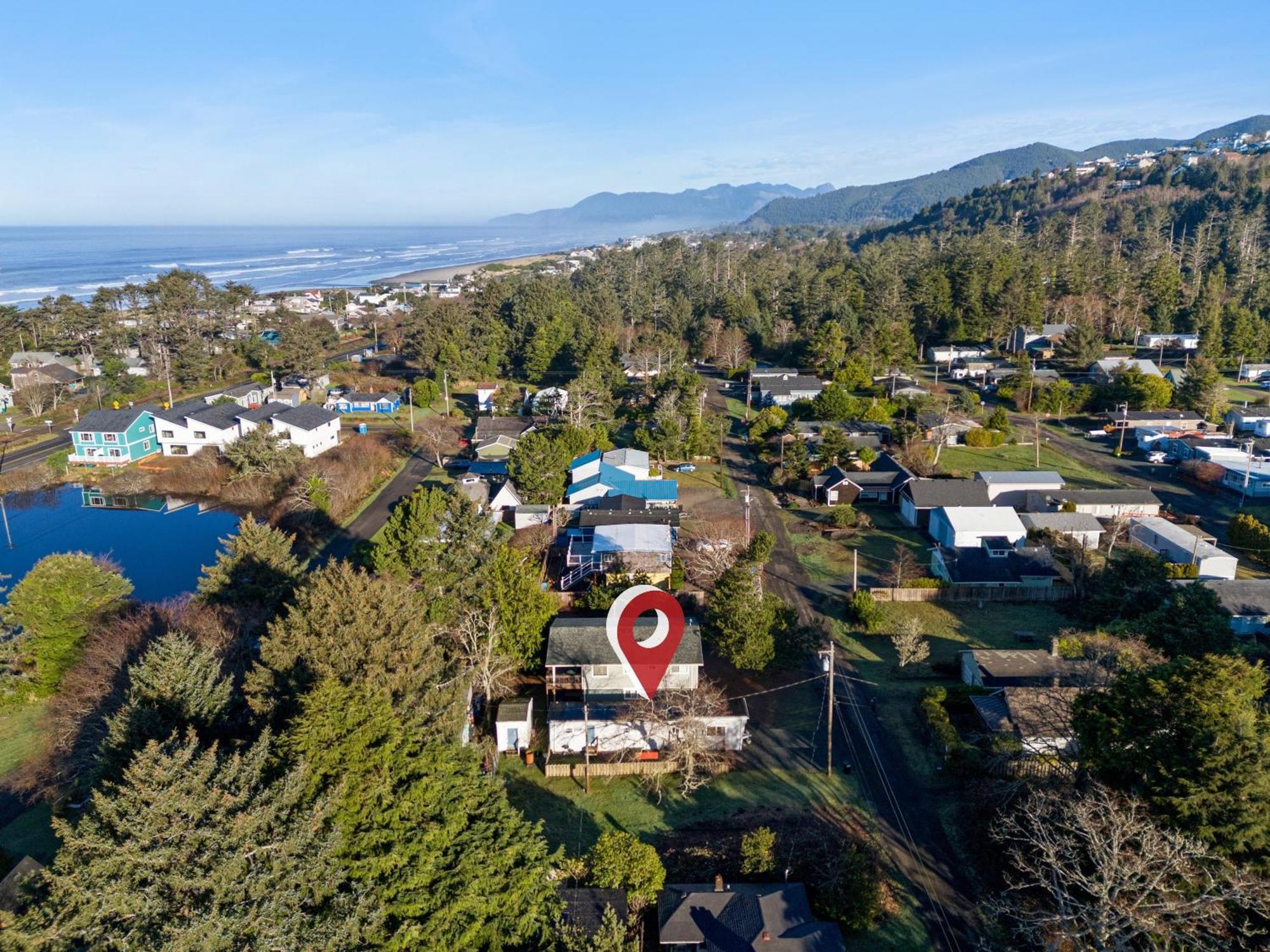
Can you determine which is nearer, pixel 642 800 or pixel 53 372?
pixel 642 800

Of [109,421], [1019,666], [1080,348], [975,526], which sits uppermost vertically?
[1080,348]

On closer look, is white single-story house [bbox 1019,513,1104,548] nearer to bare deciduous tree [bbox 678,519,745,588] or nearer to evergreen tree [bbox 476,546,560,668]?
bare deciduous tree [bbox 678,519,745,588]

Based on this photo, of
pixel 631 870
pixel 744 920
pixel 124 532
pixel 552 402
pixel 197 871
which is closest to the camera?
pixel 197 871

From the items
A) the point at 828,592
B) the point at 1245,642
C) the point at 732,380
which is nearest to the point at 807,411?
the point at 732,380

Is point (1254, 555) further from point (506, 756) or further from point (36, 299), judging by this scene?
point (36, 299)

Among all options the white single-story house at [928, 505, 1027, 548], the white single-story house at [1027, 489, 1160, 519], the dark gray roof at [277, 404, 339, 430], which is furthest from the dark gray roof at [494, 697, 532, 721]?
the dark gray roof at [277, 404, 339, 430]

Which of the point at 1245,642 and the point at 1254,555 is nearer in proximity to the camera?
the point at 1245,642

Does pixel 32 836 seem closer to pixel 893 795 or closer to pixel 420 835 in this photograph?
pixel 420 835

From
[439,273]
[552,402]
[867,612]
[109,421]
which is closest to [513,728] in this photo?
[867,612]
